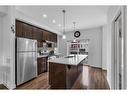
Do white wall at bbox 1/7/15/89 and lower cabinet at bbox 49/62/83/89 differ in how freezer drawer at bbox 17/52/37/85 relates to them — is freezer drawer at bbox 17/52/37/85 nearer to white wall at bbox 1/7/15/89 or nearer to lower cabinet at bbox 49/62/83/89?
white wall at bbox 1/7/15/89

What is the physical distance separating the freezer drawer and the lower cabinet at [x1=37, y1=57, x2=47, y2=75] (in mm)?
612

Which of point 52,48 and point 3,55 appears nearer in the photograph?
point 3,55

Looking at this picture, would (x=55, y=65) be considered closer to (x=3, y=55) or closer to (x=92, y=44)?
(x=3, y=55)

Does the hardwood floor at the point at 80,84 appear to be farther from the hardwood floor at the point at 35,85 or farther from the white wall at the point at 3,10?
the white wall at the point at 3,10

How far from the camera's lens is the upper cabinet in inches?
167

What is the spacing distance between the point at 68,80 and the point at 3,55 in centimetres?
216

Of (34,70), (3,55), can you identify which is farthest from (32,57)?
(3,55)

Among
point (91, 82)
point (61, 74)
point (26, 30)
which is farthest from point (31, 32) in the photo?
point (91, 82)

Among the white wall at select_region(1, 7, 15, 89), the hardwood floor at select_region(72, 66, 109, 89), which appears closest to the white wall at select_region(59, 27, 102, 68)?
the hardwood floor at select_region(72, 66, 109, 89)

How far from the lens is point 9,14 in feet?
10.8

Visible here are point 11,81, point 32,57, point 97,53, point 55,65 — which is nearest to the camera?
point 11,81

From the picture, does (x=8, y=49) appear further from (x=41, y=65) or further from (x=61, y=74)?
(x=41, y=65)

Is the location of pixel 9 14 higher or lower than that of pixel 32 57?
higher
